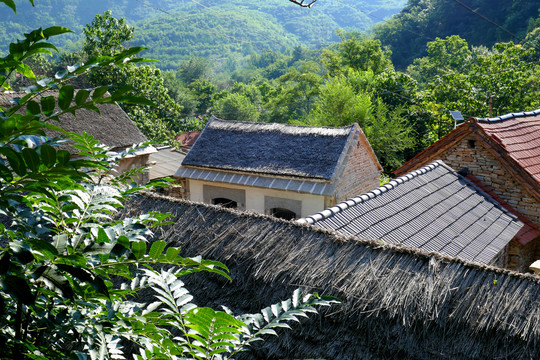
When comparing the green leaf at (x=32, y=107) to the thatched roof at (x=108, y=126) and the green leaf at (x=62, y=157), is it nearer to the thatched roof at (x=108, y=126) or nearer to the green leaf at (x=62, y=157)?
the green leaf at (x=62, y=157)

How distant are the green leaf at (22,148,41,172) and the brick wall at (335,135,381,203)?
11.0 metres

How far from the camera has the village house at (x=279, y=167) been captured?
12203 mm

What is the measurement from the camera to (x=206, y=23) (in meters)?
120

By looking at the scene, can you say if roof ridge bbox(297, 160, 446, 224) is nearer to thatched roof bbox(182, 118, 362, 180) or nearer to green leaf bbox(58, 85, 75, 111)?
thatched roof bbox(182, 118, 362, 180)

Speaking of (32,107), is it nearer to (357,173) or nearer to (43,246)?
(43,246)

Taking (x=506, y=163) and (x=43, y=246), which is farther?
(x=506, y=163)

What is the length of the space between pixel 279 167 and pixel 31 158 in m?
11.5

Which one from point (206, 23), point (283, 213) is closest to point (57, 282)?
point (283, 213)

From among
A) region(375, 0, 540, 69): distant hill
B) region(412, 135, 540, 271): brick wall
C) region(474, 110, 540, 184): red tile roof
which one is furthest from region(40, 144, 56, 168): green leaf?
region(375, 0, 540, 69): distant hill

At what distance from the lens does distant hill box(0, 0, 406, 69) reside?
107m

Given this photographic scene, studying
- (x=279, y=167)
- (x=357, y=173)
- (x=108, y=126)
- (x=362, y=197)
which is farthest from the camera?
(x=108, y=126)

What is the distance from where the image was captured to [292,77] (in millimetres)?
48188

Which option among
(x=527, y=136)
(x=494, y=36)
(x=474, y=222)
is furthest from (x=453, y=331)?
(x=494, y=36)

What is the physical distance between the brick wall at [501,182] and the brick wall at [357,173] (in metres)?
3.46
